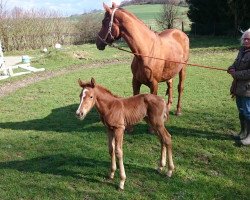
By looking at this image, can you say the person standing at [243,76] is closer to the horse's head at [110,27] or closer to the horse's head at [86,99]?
the horse's head at [110,27]

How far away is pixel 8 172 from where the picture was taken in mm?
5949

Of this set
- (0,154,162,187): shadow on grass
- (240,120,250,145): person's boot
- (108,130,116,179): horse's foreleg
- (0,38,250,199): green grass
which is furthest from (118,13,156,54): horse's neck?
(240,120,250,145): person's boot

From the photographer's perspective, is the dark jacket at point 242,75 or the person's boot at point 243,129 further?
the person's boot at point 243,129

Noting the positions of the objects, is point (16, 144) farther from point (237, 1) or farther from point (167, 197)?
point (237, 1)

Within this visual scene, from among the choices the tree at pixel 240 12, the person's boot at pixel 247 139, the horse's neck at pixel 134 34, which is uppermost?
the horse's neck at pixel 134 34

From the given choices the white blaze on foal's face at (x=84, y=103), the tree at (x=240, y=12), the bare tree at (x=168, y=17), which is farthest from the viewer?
the bare tree at (x=168, y=17)

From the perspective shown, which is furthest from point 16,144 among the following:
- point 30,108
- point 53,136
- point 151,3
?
point 151,3

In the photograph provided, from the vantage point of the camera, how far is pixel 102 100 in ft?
16.1

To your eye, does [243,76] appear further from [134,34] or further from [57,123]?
[57,123]

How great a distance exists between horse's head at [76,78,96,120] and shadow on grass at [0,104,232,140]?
2.95 m

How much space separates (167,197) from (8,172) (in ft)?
9.41

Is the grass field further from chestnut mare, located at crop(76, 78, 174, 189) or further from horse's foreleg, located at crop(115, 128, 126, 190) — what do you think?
chestnut mare, located at crop(76, 78, 174, 189)

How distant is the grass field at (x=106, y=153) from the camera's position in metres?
5.26

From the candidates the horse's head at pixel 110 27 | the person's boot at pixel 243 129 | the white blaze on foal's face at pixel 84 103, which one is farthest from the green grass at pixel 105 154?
the horse's head at pixel 110 27
